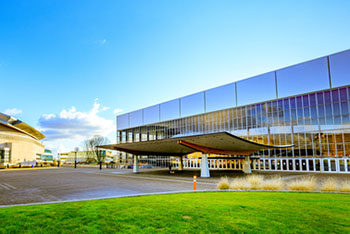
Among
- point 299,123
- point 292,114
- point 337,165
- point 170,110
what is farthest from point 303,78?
point 170,110

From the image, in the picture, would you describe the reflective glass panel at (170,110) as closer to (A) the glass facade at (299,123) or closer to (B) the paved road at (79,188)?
(A) the glass facade at (299,123)

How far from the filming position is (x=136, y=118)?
61844mm

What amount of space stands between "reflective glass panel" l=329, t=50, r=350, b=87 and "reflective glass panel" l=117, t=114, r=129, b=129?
48.2 m

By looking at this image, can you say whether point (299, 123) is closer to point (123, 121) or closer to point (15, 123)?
point (123, 121)

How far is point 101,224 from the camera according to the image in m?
5.51

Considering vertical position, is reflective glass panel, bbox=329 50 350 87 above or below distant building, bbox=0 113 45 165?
above

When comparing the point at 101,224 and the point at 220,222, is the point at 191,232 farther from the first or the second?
the point at 101,224

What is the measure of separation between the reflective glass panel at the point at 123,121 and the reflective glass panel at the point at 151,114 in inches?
299

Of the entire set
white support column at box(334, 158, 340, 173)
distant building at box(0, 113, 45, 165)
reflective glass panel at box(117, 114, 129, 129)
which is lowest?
white support column at box(334, 158, 340, 173)

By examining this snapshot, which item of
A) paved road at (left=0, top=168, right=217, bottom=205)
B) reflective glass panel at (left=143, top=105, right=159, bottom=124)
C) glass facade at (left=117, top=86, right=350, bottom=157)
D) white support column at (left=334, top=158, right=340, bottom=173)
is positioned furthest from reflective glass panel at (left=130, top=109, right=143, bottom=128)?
white support column at (left=334, top=158, right=340, bottom=173)

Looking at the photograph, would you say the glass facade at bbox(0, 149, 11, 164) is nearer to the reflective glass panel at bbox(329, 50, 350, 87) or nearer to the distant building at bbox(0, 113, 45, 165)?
the distant building at bbox(0, 113, 45, 165)

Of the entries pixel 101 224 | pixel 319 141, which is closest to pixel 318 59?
pixel 319 141

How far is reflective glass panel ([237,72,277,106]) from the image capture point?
120 ft

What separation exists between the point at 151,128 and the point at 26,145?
47018 millimetres
